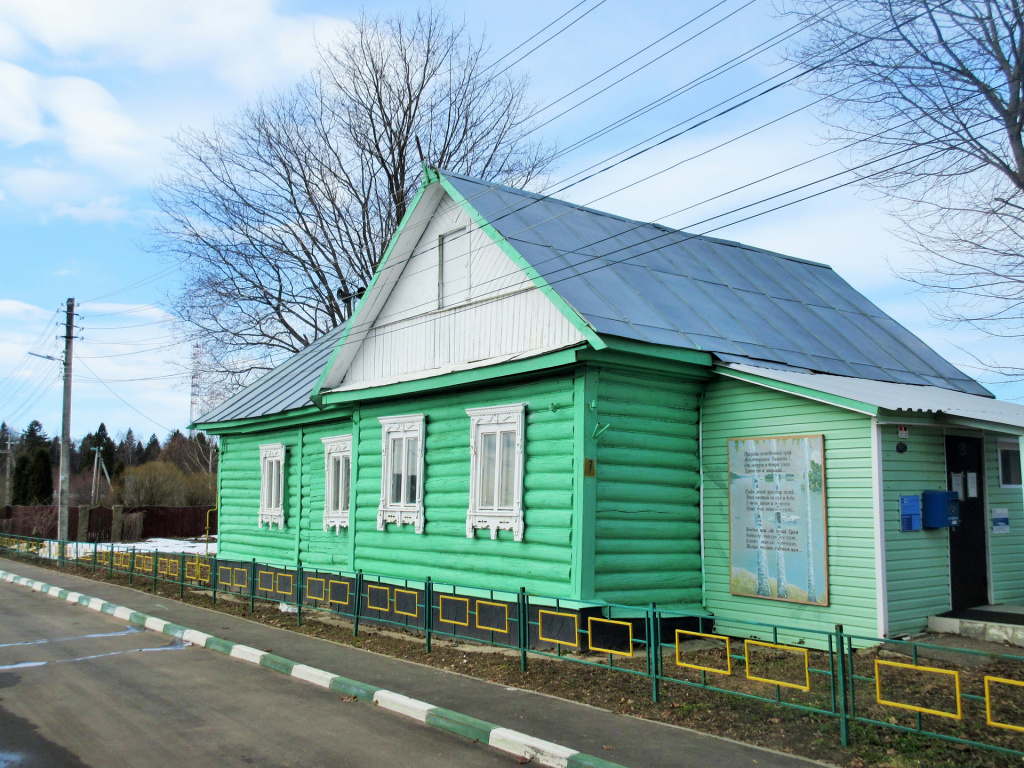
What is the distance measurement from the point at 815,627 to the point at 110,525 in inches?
1430

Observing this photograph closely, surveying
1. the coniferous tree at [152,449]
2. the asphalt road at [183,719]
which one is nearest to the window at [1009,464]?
the asphalt road at [183,719]

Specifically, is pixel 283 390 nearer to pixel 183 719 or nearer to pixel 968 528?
pixel 183 719

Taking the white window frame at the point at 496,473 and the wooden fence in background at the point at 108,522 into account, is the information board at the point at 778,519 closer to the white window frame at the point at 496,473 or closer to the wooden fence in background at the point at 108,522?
the white window frame at the point at 496,473

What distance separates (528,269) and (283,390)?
9.31 meters

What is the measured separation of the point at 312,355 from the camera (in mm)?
20156

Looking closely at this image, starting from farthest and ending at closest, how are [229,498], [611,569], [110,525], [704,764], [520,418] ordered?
[110,525] → [229,498] → [520,418] → [611,569] → [704,764]

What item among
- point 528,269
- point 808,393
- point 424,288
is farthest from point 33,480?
point 808,393

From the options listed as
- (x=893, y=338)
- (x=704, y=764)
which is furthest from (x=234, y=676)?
(x=893, y=338)

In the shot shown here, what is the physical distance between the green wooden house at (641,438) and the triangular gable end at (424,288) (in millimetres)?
38

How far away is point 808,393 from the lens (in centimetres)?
945

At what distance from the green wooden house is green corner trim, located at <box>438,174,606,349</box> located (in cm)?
3

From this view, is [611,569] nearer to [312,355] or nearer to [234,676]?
[234,676]

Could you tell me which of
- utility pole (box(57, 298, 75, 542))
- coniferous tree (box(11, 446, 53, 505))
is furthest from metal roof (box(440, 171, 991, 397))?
coniferous tree (box(11, 446, 53, 505))

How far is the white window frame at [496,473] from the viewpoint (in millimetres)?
10430
